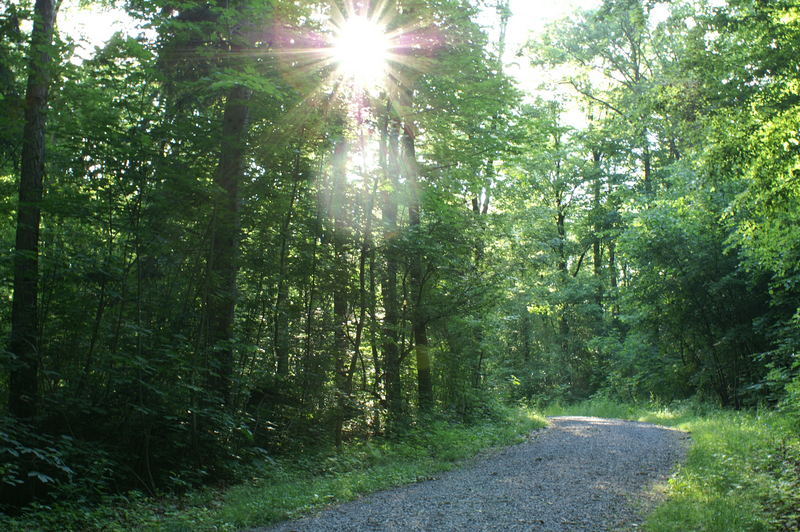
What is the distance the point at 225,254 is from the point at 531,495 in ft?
18.2

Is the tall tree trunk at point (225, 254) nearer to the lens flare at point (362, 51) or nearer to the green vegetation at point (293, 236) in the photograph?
the green vegetation at point (293, 236)

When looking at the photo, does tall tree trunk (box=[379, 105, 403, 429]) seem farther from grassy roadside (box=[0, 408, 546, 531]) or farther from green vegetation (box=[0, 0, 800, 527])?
grassy roadside (box=[0, 408, 546, 531])

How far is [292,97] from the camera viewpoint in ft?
30.5

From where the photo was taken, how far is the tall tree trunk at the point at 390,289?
484 inches

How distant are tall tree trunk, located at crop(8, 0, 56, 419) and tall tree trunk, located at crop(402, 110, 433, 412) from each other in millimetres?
7087

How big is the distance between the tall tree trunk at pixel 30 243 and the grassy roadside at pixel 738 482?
24.1 feet

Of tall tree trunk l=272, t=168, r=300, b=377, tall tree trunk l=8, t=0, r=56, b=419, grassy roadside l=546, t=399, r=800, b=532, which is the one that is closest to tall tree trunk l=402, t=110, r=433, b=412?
tall tree trunk l=272, t=168, r=300, b=377

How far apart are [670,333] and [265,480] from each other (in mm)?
15383

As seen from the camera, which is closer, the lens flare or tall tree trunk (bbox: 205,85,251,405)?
tall tree trunk (bbox: 205,85,251,405)

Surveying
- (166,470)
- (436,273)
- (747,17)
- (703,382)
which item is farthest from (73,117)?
(703,382)

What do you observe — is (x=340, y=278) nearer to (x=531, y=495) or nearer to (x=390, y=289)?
(x=390, y=289)

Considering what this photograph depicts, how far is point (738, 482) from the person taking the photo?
704 centimetres

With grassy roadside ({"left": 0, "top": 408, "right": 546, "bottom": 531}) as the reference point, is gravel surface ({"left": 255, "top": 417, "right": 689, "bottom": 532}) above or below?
below

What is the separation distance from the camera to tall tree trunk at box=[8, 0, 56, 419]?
731cm
